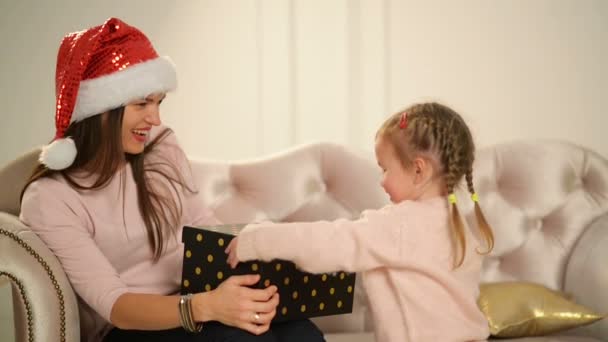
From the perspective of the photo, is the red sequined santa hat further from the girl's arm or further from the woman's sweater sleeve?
the girl's arm

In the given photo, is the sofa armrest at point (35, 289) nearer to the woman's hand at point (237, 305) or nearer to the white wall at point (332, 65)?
the woman's hand at point (237, 305)

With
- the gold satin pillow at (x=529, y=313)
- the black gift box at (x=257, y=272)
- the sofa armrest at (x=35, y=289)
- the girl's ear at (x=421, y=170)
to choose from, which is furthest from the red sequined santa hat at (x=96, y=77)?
the gold satin pillow at (x=529, y=313)

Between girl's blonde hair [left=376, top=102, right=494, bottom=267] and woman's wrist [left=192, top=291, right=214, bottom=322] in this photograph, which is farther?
girl's blonde hair [left=376, top=102, right=494, bottom=267]

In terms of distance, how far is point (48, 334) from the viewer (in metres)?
1.35

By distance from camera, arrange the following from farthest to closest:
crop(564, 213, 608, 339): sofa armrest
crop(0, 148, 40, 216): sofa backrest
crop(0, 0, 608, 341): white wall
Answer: crop(0, 0, 608, 341): white wall
crop(564, 213, 608, 339): sofa armrest
crop(0, 148, 40, 216): sofa backrest

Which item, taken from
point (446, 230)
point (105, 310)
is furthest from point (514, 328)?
point (105, 310)

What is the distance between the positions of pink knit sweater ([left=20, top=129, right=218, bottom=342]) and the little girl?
36 centimetres

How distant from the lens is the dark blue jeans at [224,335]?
135cm

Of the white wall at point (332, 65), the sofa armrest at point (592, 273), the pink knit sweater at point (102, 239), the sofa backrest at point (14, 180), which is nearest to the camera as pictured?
the pink knit sweater at point (102, 239)

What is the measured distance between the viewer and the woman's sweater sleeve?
4.65 ft

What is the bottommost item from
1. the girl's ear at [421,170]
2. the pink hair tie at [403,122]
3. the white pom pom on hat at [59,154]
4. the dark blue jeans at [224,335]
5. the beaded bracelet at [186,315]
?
the dark blue jeans at [224,335]

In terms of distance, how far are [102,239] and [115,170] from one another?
15cm

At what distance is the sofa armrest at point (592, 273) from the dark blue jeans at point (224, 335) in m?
0.87

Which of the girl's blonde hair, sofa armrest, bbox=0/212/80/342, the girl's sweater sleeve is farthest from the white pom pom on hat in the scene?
the girl's blonde hair
